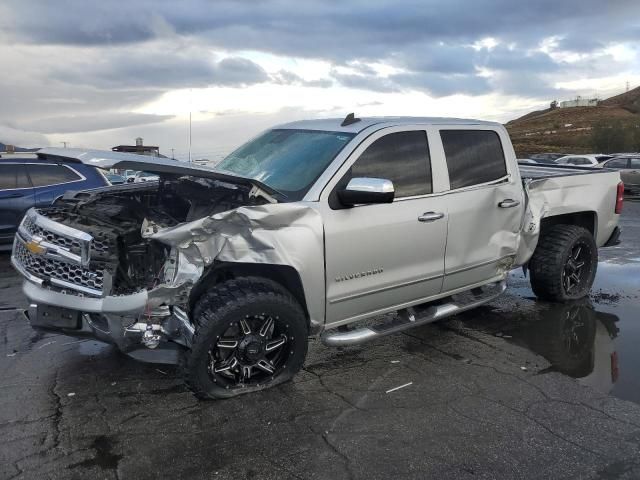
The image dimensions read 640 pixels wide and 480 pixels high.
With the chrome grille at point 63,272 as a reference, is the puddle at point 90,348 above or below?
below

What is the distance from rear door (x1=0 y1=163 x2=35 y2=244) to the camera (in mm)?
8836

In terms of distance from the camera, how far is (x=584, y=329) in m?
5.46

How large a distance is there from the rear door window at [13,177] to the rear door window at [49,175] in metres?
0.10

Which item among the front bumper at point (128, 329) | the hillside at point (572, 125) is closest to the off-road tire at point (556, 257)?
the front bumper at point (128, 329)

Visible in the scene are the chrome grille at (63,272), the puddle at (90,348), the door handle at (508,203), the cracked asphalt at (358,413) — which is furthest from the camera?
the door handle at (508,203)

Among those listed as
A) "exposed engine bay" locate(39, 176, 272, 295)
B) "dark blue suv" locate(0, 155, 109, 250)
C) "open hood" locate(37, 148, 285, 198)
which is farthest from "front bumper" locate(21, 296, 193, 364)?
"dark blue suv" locate(0, 155, 109, 250)

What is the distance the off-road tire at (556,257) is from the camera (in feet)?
19.4

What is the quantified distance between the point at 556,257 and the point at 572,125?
91.0 m

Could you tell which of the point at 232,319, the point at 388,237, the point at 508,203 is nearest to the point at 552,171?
the point at 508,203

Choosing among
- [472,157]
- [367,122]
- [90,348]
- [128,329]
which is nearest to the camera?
[128,329]

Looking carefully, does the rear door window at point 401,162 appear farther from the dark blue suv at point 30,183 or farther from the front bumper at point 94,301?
the dark blue suv at point 30,183

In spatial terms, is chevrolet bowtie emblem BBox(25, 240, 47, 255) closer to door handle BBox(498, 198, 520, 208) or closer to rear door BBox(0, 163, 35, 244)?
door handle BBox(498, 198, 520, 208)

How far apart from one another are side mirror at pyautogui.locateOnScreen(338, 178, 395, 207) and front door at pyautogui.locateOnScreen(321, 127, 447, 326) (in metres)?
0.11

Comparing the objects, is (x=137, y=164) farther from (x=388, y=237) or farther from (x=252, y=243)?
(x=388, y=237)
